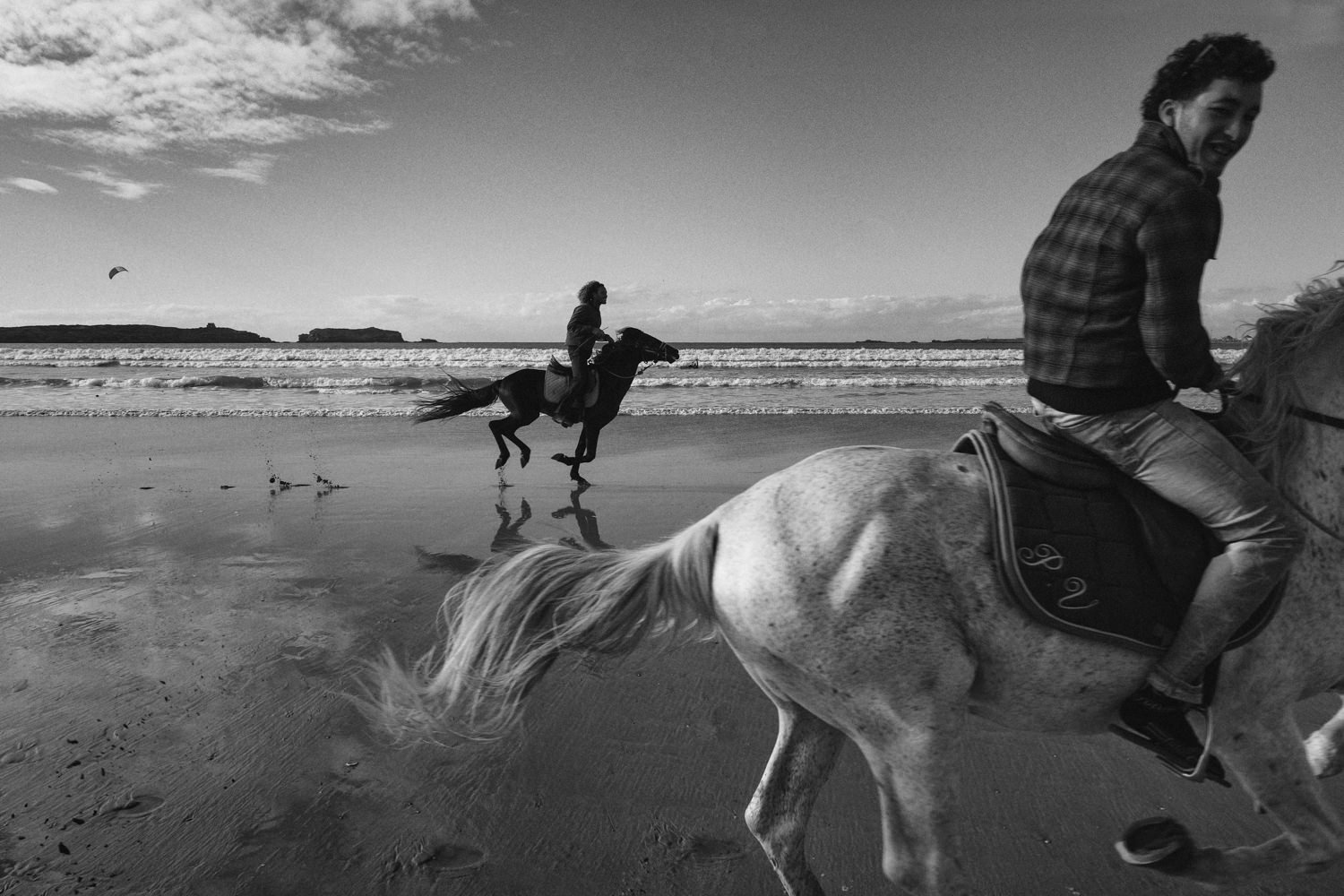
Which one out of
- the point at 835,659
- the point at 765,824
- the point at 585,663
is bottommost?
the point at 765,824

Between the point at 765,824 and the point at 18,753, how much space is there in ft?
10.5

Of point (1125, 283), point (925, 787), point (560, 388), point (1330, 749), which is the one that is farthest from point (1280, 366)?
point (560, 388)

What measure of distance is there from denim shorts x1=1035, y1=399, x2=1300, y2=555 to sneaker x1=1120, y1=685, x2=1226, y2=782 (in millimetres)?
506

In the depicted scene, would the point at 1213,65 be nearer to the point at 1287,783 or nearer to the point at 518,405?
the point at 1287,783

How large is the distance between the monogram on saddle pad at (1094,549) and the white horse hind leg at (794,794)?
0.80 metres

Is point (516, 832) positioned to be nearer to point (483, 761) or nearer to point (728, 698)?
point (483, 761)

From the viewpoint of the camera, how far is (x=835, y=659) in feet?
6.84

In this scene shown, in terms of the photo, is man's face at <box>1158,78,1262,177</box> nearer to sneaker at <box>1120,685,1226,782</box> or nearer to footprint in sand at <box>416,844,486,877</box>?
sneaker at <box>1120,685,1226,782</box>

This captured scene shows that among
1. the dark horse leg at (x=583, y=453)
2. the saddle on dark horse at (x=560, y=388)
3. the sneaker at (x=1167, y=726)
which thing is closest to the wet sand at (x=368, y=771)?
the sneaker at (x=1167, y=726)

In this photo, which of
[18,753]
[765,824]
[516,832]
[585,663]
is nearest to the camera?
[765,824]

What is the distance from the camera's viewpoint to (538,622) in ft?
8.30

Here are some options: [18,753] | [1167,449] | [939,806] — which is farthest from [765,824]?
[18,753]

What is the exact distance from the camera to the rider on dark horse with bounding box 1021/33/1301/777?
6.50 ft

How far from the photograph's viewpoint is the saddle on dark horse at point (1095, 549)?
2053 millimetres
